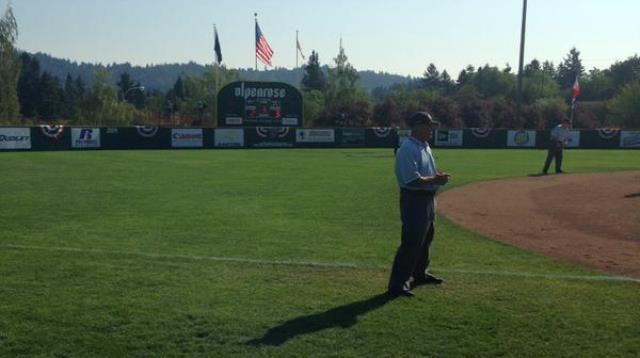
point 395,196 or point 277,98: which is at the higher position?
point 277,98

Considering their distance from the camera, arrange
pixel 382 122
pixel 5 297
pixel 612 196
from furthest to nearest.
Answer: pixel 382 122 < pixel 612 196 < pixel 5 297

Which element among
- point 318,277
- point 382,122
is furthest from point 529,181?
point 382,122

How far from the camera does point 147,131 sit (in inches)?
1666

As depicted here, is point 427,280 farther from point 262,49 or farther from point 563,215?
point 262,49

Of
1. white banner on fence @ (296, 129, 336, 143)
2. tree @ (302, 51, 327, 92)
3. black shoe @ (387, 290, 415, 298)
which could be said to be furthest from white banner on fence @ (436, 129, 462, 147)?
tree @ (302, 51, 327, 92)

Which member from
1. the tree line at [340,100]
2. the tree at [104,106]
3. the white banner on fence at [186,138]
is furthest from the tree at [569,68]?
the white banner on fence at [186,138]

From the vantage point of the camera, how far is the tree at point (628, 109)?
273 ft

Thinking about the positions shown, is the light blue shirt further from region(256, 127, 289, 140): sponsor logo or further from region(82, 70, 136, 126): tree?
region(82, 70, 136, 126): tree

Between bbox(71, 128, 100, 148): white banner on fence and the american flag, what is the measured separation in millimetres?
12826

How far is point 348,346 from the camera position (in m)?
5.41

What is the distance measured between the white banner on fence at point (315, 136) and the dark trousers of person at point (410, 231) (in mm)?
39731

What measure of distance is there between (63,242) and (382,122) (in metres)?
58.9

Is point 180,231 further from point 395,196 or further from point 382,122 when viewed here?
point 382,122

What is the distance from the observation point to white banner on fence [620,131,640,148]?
48.4 meters
